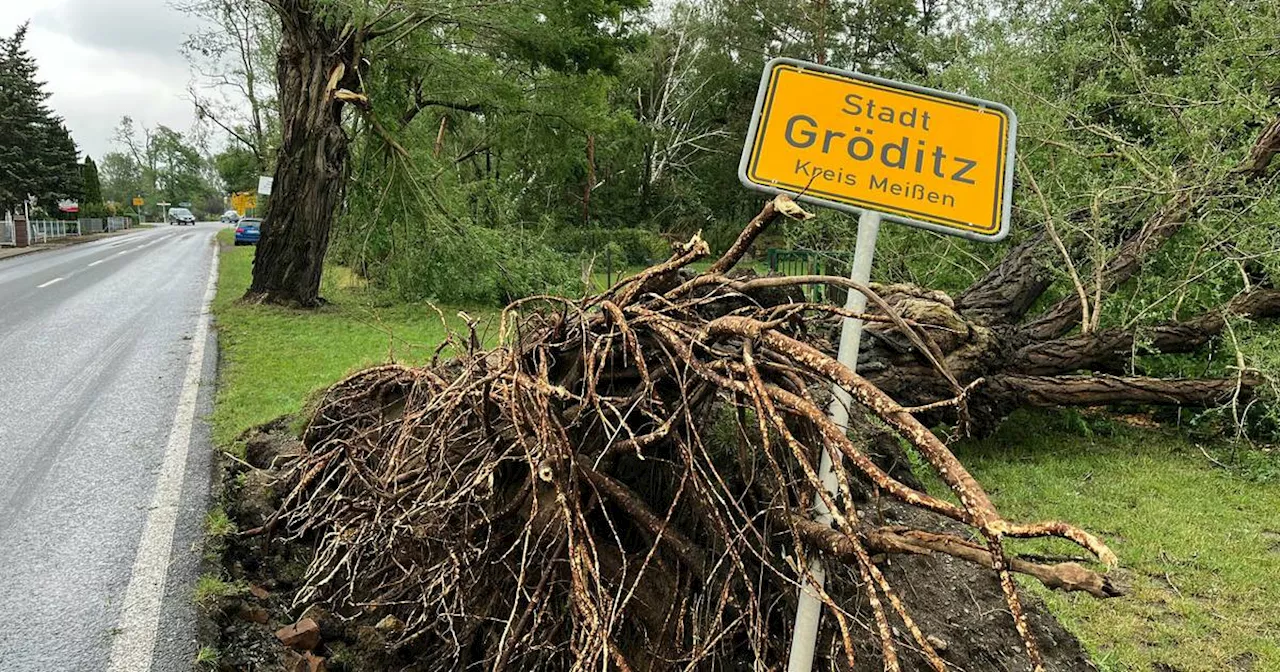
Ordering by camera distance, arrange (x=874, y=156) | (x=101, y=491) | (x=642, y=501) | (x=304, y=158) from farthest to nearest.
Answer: (x=304, y=158) < (x=101, y=491) < (x=642, y=501) < (x=874, y=156)

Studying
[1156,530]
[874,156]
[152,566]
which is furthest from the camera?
[1156,530]

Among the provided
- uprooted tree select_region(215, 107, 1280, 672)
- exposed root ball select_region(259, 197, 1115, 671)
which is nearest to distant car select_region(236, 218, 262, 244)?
uprooted tree select_region(215, 107, 1280, 672)

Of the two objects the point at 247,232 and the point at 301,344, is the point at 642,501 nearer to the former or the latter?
the point at 301,344

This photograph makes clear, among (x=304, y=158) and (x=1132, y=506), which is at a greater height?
(x=304, y=158)

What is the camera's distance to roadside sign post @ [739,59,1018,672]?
2263mm

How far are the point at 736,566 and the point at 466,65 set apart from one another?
1169cm

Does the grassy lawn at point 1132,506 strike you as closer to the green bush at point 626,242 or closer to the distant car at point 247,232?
the green bush at point 626,242

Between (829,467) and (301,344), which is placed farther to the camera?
(301,344)

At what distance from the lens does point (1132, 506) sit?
5.05 m

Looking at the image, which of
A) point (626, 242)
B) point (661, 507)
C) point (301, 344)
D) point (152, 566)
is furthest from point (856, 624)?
point (626, 242)

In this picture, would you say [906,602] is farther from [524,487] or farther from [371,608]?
[371,608]

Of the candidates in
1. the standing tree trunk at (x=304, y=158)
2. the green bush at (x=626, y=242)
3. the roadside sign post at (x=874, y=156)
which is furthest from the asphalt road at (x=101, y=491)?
the green bush at (x=626, y=242)

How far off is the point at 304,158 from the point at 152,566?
9187 mm

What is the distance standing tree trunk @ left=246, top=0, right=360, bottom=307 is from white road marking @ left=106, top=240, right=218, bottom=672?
648 centimetres
